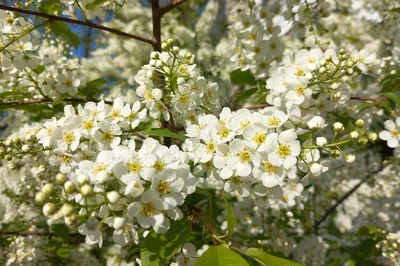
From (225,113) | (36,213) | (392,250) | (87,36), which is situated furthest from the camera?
(87,36)

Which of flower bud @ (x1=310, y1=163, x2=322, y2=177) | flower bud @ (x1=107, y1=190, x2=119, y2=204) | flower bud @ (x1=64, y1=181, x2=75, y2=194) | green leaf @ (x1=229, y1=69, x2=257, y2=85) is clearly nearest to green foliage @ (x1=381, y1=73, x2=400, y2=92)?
green leaf @ (x1=229, y1=69, x2=257, y2=85)

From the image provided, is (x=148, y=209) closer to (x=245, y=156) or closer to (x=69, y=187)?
(x=69, y=187)

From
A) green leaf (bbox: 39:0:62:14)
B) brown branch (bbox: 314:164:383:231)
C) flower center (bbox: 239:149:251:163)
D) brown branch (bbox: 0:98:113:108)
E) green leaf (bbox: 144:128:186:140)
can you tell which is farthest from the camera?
brown branch (bbox: 314:164:383:231)

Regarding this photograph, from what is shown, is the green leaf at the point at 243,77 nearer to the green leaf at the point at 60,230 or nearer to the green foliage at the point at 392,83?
the green foliage at the point at 392,83

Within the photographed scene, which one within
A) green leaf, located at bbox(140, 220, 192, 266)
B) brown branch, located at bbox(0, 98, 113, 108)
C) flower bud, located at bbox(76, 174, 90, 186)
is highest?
brown branch, located at bbox(0, 98, 113, 108)

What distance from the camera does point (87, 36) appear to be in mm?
6762

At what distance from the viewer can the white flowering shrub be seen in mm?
1341

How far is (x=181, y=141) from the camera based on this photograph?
8.79ft

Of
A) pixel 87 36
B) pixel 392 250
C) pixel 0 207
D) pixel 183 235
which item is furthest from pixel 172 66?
pixel 87 36

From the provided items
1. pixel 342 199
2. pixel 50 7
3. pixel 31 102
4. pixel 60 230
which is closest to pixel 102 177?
pixel 50 7

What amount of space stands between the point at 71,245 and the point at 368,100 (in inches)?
93.1

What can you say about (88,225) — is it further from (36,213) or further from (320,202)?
(320,202)

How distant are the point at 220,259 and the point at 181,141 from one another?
1.48m

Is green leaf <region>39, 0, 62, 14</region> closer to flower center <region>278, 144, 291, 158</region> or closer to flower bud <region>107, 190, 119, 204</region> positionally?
flower bud <region>107, 190, 119, 204</region>
